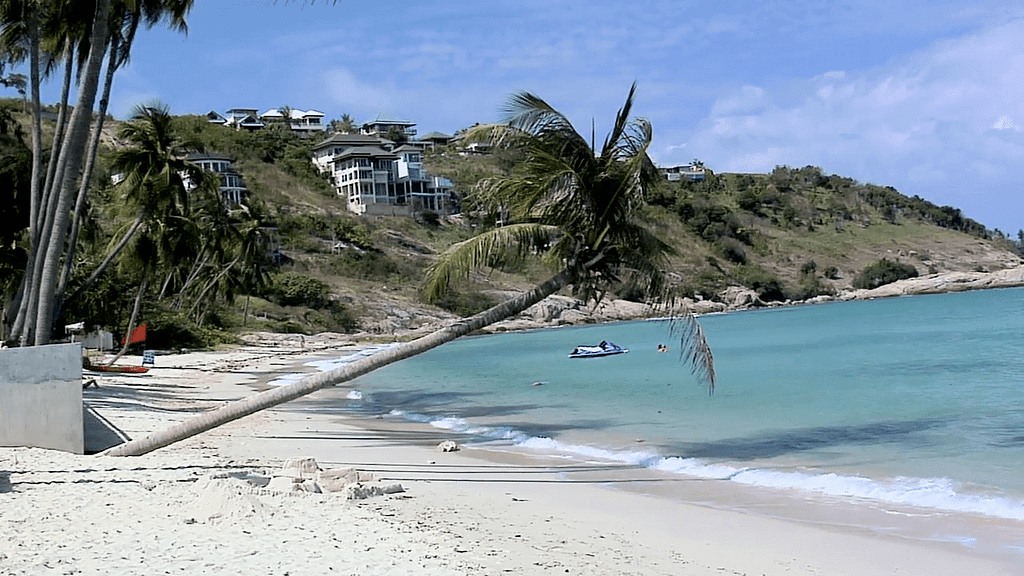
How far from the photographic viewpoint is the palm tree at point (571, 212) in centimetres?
1173

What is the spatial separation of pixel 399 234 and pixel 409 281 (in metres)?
9.64

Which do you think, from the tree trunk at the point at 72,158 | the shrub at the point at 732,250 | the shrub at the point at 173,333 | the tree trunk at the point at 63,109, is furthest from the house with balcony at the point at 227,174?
the tree trunk at the point at 72,158

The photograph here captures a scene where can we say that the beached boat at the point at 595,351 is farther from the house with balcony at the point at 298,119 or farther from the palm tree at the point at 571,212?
the house with balcony at the point at 298,119

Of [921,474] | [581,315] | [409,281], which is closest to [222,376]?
[921,474]

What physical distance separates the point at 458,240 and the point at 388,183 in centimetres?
1356

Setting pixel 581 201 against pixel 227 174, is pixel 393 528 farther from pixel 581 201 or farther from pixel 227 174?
pixel 227 174

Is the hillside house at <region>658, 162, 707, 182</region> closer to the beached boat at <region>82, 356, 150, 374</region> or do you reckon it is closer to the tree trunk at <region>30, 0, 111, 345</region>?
the beached boat at <region>82, 356, 150, 374</region>

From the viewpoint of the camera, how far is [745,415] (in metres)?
19.3

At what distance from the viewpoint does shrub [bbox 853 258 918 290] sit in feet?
327

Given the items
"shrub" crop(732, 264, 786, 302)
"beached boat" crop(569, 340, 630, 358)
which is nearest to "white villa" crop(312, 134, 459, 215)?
"shrub" crop(732, 264, 786, 302)

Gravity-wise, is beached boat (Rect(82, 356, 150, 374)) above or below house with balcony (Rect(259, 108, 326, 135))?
below

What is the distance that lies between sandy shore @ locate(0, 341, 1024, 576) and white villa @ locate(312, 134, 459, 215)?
82377 mm

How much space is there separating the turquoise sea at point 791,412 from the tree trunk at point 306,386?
3.10m

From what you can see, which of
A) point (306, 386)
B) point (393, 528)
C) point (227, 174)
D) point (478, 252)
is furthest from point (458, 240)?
point (393, 528)
